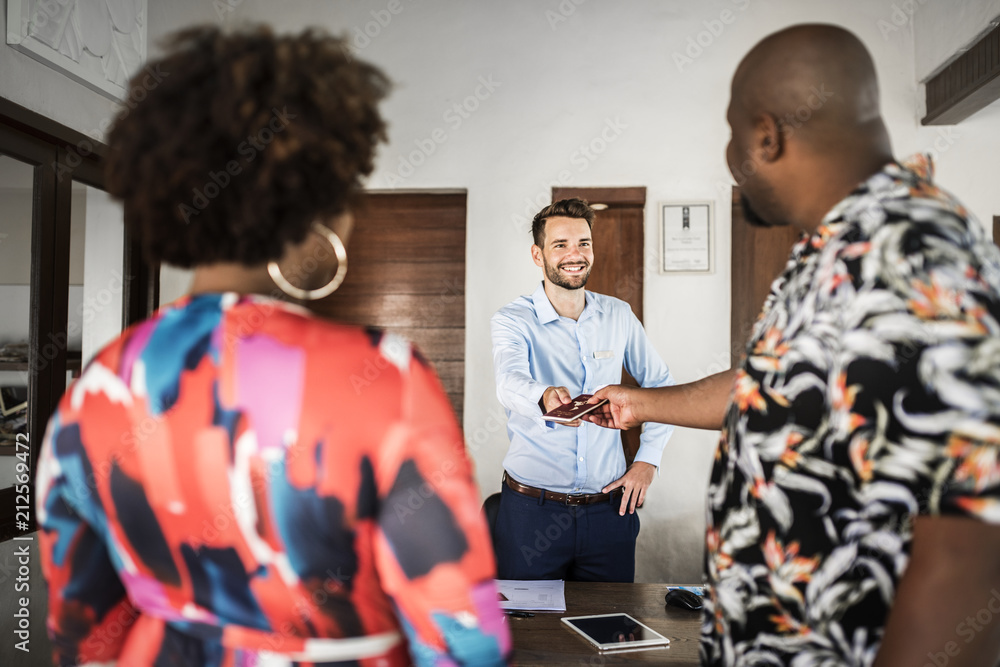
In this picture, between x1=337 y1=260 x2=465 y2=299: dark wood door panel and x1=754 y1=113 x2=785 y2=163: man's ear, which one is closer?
x1=754 y1=113 x2=785 y2=163: man's ear

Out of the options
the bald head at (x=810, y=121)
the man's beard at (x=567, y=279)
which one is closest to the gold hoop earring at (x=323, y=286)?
the bald head at (x=810, y=121)

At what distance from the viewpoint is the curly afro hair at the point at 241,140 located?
754 mm

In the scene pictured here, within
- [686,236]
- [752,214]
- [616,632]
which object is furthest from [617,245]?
[752,214]

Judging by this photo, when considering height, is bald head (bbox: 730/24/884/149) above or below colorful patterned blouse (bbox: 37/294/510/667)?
above

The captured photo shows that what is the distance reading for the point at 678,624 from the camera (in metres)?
1.78

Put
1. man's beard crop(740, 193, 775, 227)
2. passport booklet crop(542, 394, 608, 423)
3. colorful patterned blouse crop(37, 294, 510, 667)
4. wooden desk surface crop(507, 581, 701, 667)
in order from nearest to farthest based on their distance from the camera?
colorful patterned blouse crop(37, 294, 510, 667), man's beard crop(740, 193, 775, 227), wooden desk surface crop(507, 581, 701, 667), passport booklet crop(542, 394, 608, 423)

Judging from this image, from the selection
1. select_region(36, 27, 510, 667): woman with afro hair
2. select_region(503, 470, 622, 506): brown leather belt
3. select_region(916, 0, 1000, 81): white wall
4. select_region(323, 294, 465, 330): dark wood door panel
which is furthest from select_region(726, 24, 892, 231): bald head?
select_region(323, 294, 465, 330): dark wood door panel

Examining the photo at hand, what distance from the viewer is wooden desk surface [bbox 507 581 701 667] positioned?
1.55m

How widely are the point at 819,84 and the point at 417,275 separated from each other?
325cm

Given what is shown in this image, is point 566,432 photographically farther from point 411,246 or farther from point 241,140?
point 241,140

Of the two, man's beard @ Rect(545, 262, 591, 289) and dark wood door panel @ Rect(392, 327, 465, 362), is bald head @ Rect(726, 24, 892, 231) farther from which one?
dark wood door panel @ Rect(392, 327, 465, 362)

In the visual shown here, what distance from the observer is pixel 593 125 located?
3943mm

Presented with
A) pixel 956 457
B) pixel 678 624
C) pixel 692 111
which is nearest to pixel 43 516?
pixel 956 457

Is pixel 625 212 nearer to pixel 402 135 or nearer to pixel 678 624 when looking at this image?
pixel 402 135
